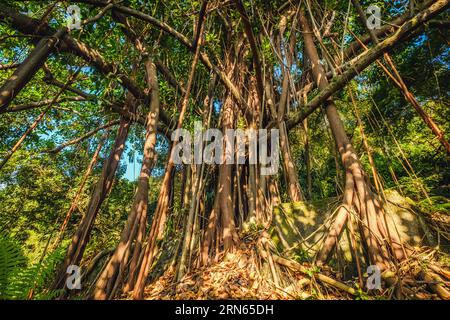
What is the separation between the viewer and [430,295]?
1.18 metres

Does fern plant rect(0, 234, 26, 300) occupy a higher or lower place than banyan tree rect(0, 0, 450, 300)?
lower

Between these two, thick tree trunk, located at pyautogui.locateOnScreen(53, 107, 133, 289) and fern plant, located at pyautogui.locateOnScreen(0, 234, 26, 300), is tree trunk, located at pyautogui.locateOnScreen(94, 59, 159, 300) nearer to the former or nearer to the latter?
fern plant, located at pyautogui.locateOnScreen(0, 234, 26, 300)

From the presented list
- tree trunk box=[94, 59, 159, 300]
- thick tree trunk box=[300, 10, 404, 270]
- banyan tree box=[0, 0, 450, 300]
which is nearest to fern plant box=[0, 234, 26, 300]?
banyan tree box=[0, 0, 450, 300]

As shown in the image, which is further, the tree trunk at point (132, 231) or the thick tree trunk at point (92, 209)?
the thick tree trunk at point (92, 209)

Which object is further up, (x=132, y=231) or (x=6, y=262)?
(x=132, y=231)

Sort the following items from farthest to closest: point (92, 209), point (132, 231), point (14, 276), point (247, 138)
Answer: point (247, 138) < point (92, 209) < point (132, 231) < point (14, 276)

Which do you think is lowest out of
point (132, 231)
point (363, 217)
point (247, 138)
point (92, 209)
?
point (132, 231)

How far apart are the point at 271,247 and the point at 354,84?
259 centimetres

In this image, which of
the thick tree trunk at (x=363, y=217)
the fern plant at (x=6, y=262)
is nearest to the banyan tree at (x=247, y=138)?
the thick tree trunk at (x=363, y=217)

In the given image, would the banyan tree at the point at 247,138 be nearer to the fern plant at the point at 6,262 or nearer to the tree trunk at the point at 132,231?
the tree trunk at the point at 132,231

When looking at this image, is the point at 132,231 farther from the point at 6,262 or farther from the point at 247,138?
the point at 247,138

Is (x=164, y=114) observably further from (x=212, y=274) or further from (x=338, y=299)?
(x=338, y=299)

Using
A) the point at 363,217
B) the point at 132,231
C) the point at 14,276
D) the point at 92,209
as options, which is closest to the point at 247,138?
the point at 363,217
